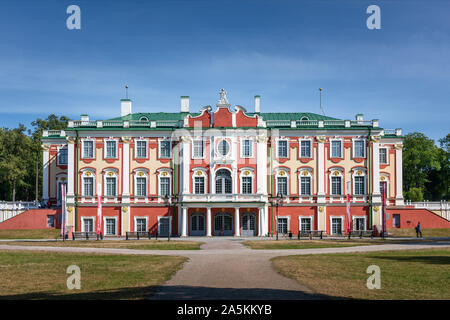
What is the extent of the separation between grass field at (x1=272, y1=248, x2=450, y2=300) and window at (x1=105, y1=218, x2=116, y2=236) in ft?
94.2

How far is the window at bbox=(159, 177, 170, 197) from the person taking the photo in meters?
49.0

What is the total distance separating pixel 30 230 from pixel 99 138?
11.4 metres

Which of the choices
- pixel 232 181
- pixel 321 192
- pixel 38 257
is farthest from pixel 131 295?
pixel 321 192

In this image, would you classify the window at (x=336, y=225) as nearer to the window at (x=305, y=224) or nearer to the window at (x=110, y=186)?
the window at (x=305, y=224)

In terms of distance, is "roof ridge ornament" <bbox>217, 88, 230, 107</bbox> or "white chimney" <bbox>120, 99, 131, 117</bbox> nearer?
"roof ridge ornament" <bbox>217, 88, 230, 107</bbox>

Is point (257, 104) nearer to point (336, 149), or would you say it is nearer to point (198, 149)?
point (198, 149)

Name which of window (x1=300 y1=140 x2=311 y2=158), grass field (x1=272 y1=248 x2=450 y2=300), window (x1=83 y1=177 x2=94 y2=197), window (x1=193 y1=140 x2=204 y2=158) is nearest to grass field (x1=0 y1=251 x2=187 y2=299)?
grass field (x1=272 y1=248 x2=450 y2=300)

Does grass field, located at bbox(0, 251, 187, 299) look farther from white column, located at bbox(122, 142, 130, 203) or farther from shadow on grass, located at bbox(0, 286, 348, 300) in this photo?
white column, located at bbox(122, 142, 130, 203)

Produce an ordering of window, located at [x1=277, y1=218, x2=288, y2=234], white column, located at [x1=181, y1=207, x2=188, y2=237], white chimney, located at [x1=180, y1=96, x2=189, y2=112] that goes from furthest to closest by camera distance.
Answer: white chimney, located at [x1=180, y1=96, x2=189, y2=112]
window, located at [x1=277, y1=218, x2=288, y2=234]
white column, located at [x1=181, y1=207, x2=188, y2=237]

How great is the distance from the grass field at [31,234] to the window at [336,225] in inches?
1077

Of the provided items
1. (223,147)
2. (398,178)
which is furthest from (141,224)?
(398,178)

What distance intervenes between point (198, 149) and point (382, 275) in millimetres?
33017

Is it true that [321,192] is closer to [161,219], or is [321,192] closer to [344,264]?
[161,219]

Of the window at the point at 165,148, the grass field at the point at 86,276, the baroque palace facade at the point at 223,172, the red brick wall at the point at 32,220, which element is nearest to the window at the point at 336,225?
the baroque palace facade at the point at 223,172
